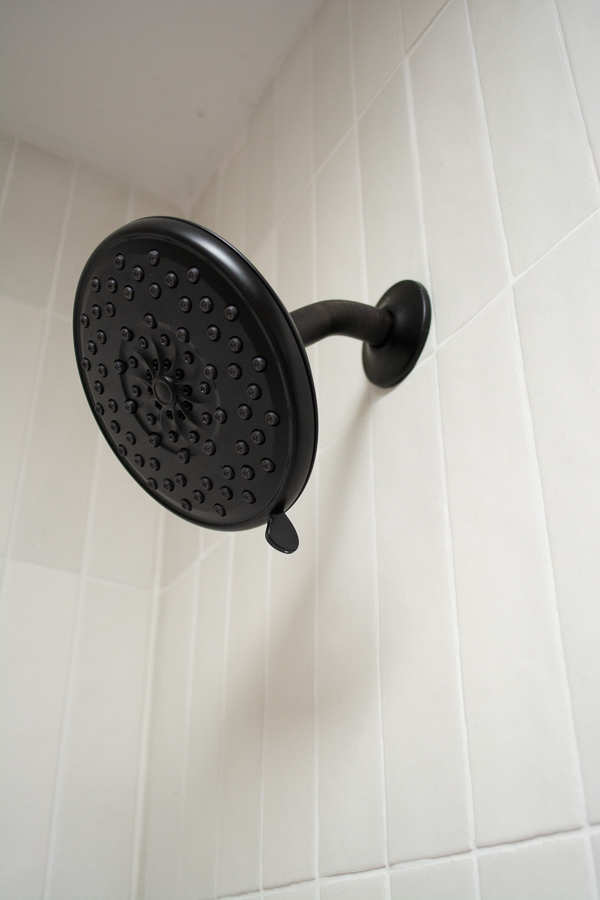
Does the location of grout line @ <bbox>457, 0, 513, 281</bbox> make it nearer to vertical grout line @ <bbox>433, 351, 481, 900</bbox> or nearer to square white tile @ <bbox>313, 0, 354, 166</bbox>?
vertical grout line @ <bbox>433, 351, 481, 900</bbox>

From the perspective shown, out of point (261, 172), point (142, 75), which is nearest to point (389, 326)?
point (261, 172)

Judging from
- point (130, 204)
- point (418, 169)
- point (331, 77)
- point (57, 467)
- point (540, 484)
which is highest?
point (130, 204)

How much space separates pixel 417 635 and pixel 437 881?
6.2 inches

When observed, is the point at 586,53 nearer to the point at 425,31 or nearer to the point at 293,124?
the point at 425,31

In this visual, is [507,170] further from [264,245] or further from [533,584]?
[264,245]

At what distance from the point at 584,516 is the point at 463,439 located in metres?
0.13

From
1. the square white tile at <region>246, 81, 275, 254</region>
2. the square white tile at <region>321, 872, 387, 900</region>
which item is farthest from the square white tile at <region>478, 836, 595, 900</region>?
the square white tile at <region>246, 81, 275, 254</region>

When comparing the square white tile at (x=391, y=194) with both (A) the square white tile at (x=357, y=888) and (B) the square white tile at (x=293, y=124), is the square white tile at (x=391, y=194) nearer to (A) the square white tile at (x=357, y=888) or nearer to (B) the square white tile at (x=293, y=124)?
(B) the square white tile at (x=293, y=124)

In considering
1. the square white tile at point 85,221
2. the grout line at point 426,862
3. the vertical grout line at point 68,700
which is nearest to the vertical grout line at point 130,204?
the square white tile at point 85,221

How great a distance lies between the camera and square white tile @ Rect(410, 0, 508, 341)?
0.61 metres

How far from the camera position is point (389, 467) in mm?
660

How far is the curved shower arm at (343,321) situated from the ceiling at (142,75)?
0.59 m

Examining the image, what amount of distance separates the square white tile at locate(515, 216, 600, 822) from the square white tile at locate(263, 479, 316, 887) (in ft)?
0.94

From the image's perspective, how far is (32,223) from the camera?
3.86ft
